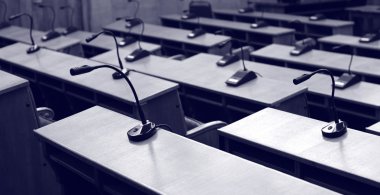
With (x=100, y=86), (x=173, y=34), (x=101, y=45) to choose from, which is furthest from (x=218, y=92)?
(x=173, y=34)

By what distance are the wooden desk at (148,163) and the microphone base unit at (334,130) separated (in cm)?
57

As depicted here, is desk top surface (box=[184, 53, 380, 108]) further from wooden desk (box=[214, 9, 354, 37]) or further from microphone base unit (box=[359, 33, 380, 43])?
wooden desk (box=[214, 9, 354, 37])

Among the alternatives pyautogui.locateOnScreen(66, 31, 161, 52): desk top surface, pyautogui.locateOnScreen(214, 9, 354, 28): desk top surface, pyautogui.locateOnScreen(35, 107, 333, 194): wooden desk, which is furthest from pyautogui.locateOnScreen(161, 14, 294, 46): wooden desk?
pyautogui.locateOnScreen(35, 107, 333, 194): wooden desk

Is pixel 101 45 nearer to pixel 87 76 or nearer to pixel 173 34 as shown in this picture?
pixel 173 34

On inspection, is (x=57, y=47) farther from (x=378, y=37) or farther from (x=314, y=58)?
(x=378, y=37)

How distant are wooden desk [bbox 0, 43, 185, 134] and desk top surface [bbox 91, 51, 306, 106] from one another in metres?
0.36

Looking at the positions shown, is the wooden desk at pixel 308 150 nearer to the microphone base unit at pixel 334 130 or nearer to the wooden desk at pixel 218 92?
the microphone base unit at pixel 334 130

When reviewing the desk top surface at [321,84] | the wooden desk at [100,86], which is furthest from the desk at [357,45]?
the wooden desk at [100,86]

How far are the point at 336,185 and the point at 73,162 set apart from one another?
1487 mm

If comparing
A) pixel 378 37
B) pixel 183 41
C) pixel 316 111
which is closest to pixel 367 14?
pixel 378 37

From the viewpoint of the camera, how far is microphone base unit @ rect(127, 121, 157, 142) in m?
3.01

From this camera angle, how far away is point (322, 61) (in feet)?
17.3

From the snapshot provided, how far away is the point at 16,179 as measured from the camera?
3881 millimetres

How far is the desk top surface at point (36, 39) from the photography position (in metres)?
6.70
